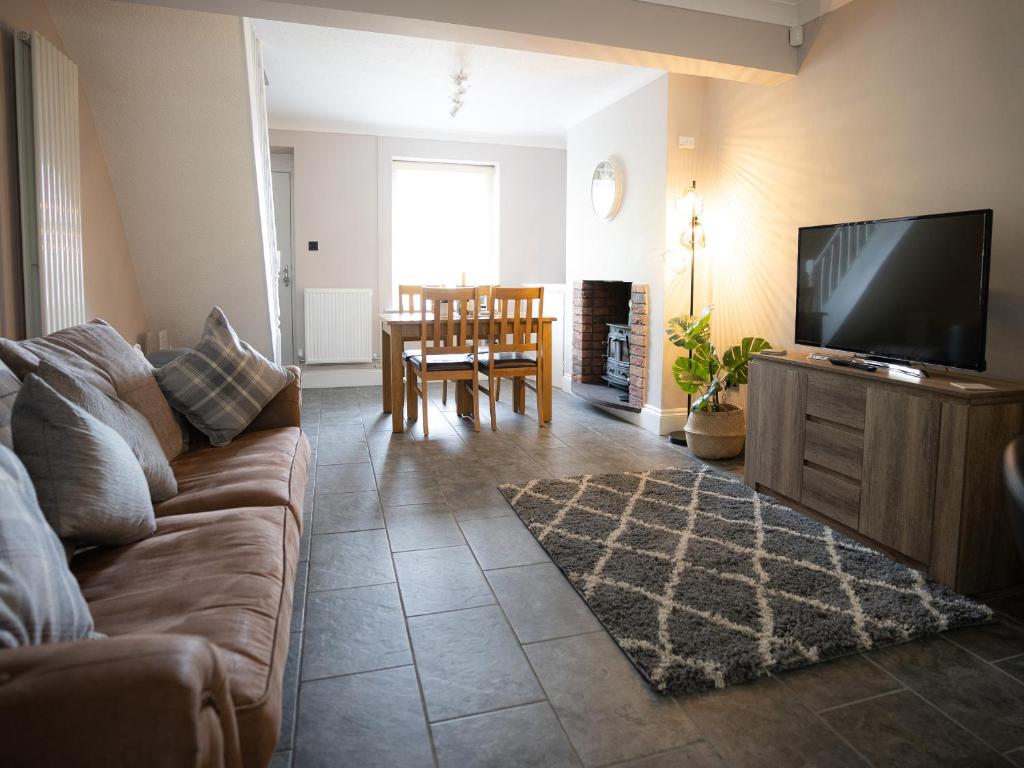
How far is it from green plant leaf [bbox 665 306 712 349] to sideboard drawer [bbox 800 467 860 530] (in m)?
1.20

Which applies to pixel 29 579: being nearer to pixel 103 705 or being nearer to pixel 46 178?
pixel 103 705

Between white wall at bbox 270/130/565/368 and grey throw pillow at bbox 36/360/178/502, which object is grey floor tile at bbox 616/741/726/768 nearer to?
grey throw pillow at bbox 36/360/178/502

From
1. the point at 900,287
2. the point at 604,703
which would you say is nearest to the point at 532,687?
the point at 604,703

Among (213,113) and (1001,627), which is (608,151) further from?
(1001,627)

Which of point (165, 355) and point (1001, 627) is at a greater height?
point (165, 355)

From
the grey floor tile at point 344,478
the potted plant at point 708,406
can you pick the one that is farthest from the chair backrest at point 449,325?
the potted plant at point 708,406

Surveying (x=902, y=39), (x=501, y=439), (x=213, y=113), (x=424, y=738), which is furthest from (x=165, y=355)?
(x=902, y=39)

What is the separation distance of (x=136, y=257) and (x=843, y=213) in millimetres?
3930

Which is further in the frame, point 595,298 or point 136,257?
point 595,298

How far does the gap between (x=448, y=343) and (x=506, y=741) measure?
3.24m

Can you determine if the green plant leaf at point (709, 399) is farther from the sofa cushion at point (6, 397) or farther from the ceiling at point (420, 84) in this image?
the sofa cushion at point (6, 397)

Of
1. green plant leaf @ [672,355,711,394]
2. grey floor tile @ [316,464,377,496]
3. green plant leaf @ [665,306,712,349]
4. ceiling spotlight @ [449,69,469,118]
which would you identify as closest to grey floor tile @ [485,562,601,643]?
grey floor tile @ [316,464,377,496]

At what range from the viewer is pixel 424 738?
156 cm

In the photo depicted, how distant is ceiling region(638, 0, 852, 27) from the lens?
340 cm
